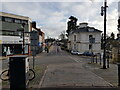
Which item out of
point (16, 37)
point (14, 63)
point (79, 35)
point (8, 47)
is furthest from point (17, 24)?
point (14, 63)

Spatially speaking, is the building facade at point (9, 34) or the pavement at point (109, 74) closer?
the pavement at point (109, 74)

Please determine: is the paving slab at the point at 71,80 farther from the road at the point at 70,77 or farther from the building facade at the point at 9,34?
the building facade at the point at 9,34

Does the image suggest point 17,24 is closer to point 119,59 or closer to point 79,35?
point 79,35

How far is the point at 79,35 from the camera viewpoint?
47.8 metres


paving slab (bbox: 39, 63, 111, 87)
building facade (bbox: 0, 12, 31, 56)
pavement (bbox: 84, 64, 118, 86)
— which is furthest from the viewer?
building facade (bbox: 0, 12, 31, 56)

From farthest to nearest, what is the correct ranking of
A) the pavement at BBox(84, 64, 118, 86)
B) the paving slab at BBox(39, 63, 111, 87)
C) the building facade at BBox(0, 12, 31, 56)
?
the building facade at BBox(0, 12, 31, 56)
the pavement at BBox(84, 64, 118, 86)
the paving slab at BBox(39, 63, 111, 87)

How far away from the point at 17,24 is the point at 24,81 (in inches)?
1276

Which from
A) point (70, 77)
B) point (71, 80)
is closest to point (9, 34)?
point (70, 77)

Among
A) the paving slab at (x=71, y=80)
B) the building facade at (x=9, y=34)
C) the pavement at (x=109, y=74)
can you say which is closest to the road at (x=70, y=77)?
the paving slab at (x=71, y=80)

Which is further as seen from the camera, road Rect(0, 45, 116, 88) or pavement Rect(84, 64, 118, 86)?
pavement Rect(84, 64, 118, 86)

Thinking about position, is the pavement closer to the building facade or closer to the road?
the road

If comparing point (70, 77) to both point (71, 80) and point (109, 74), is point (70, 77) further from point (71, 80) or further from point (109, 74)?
point (109, 74)

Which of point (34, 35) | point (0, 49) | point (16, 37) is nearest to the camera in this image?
point (34, 35)

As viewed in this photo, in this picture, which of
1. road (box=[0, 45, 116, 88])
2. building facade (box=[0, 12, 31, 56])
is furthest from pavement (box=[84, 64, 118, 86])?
building facade (box=[0, 12, 31, 56])
